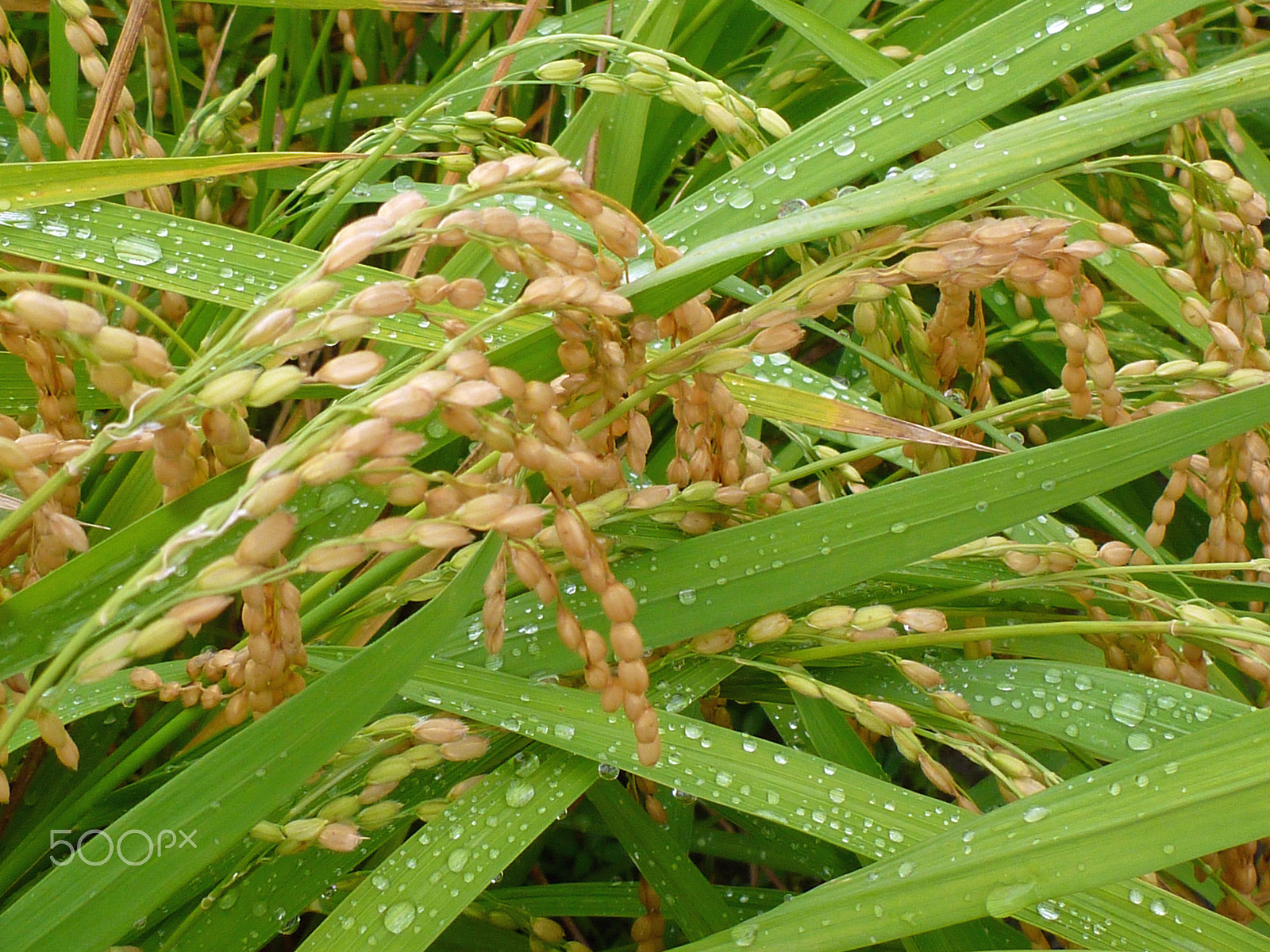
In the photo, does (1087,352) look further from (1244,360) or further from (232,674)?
(232,674)

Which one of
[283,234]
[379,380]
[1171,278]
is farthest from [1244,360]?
[283,234]

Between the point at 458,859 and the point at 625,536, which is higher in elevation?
the point at 625,536

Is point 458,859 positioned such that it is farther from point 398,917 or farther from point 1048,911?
point 1048,911

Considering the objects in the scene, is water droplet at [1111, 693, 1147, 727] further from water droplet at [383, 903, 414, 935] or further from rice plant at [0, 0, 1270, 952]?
water droplet at [383, 903, 414, 935]

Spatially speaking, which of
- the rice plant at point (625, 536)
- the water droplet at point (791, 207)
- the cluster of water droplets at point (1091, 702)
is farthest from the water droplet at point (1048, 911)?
the water droplet at point (791, 207)

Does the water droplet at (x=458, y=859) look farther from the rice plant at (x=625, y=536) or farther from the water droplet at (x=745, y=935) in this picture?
the water droplet at (x=745, y=935)

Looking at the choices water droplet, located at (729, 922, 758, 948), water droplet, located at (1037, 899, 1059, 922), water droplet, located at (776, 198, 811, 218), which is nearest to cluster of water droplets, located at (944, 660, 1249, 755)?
water droplet, located at (1037, 899, 1059, 922)

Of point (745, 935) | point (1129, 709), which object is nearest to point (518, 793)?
point (745, 935)

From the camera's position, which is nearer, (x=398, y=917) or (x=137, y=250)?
(x=398, y=917)

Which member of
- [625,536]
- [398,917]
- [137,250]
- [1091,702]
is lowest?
[398,917]
